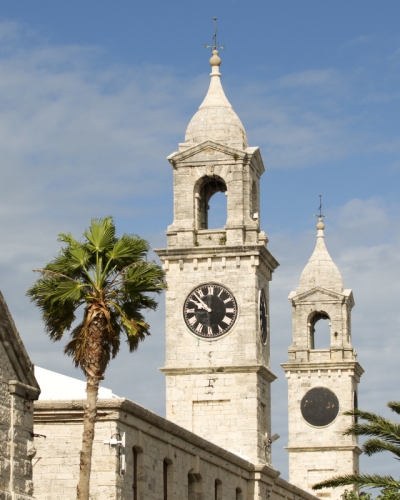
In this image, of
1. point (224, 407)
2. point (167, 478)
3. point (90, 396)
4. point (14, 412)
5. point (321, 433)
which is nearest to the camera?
point (14, 412)

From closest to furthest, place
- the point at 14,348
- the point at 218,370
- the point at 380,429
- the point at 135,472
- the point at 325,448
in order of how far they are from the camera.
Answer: the point at 14,348, the point at 380,429, the point at 135,472, the point at 218,370, the point at 325,448

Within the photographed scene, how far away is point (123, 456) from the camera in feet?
144

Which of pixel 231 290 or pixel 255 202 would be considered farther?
pixel 255 202

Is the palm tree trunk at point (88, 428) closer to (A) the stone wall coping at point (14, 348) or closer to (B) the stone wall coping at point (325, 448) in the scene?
(A) the stone wall coping at point (14, 348)

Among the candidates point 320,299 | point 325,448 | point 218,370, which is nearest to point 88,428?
point 218,370

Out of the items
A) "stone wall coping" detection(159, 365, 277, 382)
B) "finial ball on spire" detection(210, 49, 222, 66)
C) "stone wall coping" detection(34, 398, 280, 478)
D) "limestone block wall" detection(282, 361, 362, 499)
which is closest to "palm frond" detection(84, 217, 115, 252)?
"stone wall coping" detection(34, 398, 280, 478)

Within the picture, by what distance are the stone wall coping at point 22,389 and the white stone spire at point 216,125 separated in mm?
28638

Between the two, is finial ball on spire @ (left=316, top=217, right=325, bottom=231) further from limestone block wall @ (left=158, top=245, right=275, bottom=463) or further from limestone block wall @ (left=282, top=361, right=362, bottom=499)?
limestone block wall @ (left=158, top=245, right=275, bottom=463)

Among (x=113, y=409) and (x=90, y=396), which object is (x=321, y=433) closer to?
(x=113, y=409)

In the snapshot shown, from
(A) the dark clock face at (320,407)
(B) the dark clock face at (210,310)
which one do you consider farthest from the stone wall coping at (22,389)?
(A) the dark clock face at (320,407)

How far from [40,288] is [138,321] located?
2.61m

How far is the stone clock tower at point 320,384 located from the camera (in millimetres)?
97188

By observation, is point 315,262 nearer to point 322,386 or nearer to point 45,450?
point 322,386

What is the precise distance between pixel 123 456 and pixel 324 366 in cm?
5602
